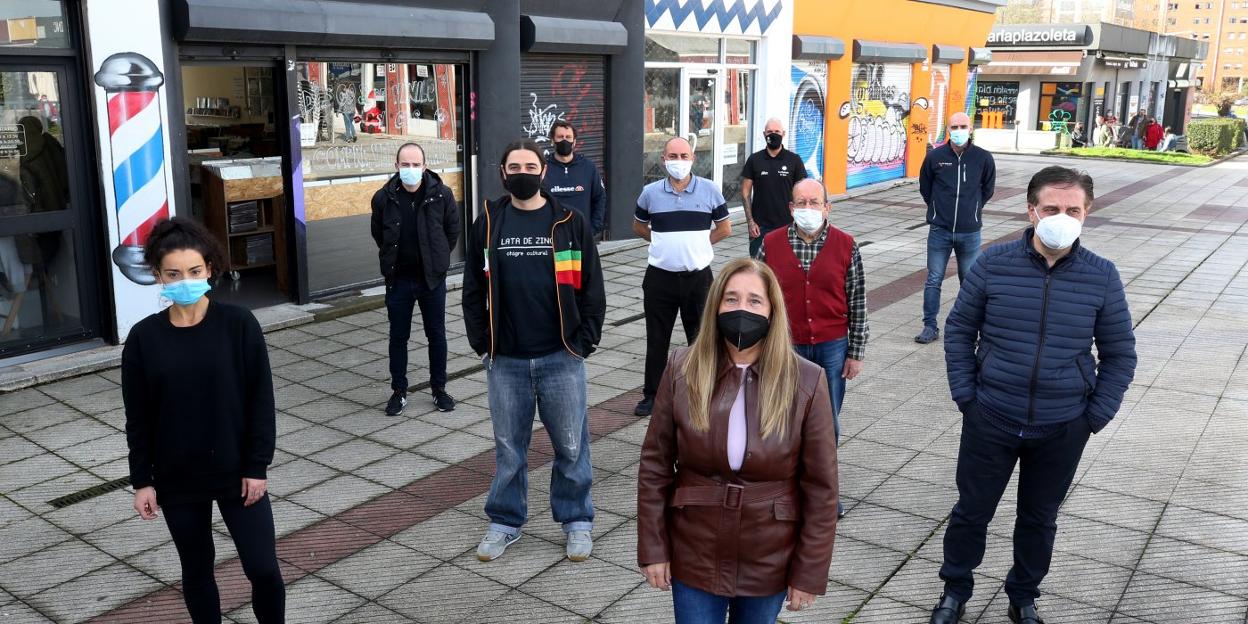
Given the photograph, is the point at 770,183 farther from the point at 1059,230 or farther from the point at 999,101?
the point at 999,101

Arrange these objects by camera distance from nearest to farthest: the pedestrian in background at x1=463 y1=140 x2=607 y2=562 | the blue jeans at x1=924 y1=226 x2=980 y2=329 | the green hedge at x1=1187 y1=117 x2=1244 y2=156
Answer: the pedestrian in background at x1=463 y1=140 x2=607 y2=562 → the blue jeans at x1=924 y1=226 x2=980 y2=329 → the green hedge at x1=1187 y1=117 x2=1244 y2=156

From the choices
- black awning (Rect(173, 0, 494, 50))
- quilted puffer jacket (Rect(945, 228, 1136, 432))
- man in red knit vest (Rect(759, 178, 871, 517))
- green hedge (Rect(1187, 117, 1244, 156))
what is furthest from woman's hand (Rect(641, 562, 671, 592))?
green hedge (Rect(1187, 117, 1244, 156))

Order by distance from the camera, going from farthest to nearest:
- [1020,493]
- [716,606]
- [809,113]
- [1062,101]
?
[1062,101]
[809,113]
[1020,493]
[716,606]

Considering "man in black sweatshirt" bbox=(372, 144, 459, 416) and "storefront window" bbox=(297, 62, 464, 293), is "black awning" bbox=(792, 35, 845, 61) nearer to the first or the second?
"storefront window" bbox=(297, 62, 464, 293)

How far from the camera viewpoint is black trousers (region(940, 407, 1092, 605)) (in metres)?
4.01

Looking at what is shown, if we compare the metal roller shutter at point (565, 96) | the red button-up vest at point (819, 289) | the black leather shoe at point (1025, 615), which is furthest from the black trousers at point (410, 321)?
the metal roller shutter at point (565, 96)

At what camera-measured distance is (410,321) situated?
23.1 ft

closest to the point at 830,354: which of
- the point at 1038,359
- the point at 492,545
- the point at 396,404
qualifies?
the point at 1038,359

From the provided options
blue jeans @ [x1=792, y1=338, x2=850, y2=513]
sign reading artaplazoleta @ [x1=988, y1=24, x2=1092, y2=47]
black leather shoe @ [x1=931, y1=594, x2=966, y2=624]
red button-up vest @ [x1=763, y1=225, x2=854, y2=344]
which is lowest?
black leather shoe @ [x1=931, y1=594, x2=966, y2=624]

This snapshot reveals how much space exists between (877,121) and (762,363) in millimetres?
18854

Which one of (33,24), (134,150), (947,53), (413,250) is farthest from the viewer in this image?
(947,53)

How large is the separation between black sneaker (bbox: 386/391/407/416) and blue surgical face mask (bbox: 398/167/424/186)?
1438 mm

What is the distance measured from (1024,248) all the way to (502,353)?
229 centimetres

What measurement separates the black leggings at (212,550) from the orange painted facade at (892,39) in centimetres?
1509
